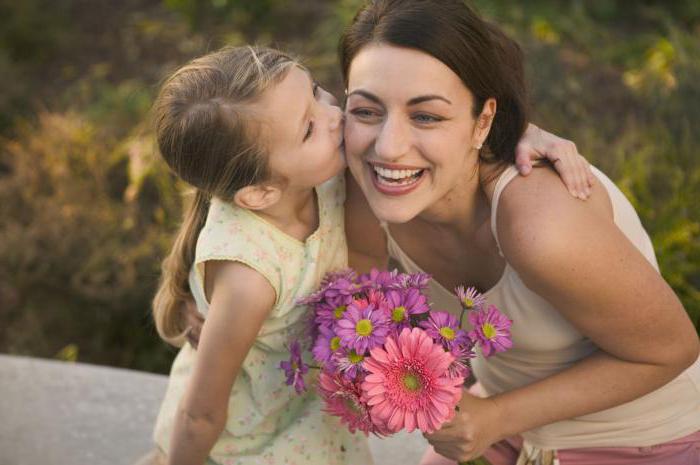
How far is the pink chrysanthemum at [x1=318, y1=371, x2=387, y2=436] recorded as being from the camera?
6.91 feet

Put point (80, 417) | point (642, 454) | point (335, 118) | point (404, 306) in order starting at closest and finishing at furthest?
point (404, 306), point (335, 118), point (642, 454), point (80, 417)

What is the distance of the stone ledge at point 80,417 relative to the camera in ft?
11.3

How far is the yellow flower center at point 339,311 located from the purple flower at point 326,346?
0.12ft

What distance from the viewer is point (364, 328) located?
208 cm

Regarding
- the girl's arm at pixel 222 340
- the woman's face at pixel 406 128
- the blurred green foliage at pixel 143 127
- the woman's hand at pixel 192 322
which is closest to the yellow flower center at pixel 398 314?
the woman's face at pixel 406 128

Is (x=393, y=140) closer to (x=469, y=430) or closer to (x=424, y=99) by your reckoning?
(x=424, y=99)

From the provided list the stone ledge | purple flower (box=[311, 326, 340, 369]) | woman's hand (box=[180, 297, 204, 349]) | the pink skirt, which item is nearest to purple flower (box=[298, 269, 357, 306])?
purple flower (box=[311, 326, 340, 369])

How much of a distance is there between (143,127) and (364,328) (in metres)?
3.48

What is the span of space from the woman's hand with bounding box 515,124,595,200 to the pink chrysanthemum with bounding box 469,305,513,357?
0.38 m

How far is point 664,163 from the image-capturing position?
4.75 meters

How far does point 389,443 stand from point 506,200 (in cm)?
141

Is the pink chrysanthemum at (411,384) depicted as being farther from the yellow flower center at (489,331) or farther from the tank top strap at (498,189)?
the tank top strap at (498,189)

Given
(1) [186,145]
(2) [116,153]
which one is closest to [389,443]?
(1) [186,145]

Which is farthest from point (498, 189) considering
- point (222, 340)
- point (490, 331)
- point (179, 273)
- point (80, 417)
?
point (80, 417)
